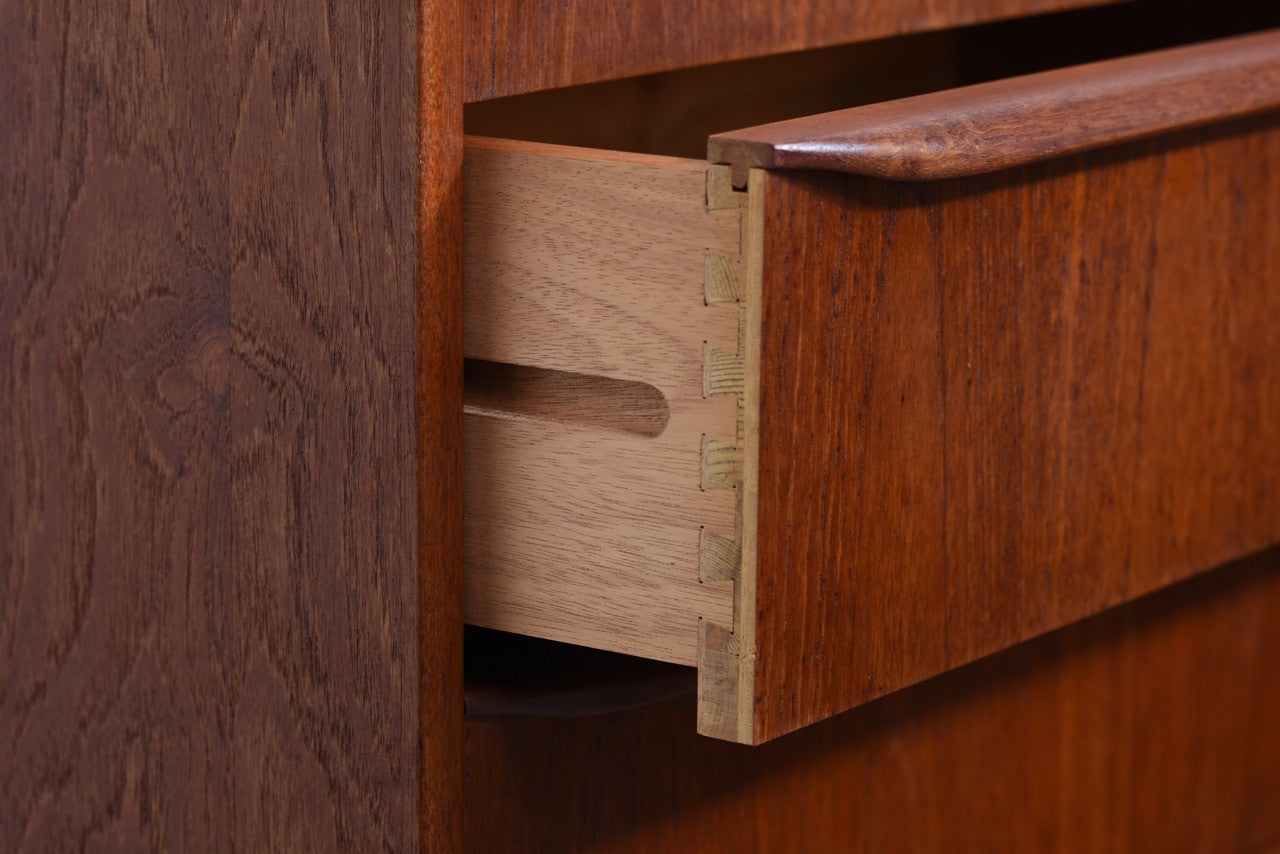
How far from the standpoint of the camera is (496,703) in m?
0.79

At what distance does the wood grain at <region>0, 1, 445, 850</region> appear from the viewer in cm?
76

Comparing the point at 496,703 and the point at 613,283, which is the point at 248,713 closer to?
the point at 496,703

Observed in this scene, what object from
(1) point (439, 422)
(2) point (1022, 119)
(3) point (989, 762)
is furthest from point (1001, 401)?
(3) point (989, 762)

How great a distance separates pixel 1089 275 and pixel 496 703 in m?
0.30

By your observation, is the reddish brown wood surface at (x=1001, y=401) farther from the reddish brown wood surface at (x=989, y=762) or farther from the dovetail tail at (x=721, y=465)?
the reddish brown wood surface at (x=989, y=762)

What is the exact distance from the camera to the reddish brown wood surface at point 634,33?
0.76 m

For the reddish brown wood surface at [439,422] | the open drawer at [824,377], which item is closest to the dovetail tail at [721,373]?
the open drawer at [824,377]

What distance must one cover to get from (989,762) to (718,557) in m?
0.45

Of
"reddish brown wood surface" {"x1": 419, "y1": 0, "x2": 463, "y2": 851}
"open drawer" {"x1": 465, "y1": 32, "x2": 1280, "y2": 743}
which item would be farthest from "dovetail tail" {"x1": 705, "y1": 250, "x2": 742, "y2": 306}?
"reddish brown wood surface" {"x1": 419, "y1": 0, "x2": 463, "y2": 851}

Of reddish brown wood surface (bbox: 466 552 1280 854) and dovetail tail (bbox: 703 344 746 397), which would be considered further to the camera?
reddish brown wood surface (bbox: 466 552 1280 854)

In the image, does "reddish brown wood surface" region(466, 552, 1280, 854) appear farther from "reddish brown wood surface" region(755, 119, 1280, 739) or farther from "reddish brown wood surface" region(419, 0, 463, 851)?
"reddish brown wood surface" region(755, 119, 1280, 739)

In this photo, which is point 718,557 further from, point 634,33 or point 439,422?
point 634,33

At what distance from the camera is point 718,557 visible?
712mm

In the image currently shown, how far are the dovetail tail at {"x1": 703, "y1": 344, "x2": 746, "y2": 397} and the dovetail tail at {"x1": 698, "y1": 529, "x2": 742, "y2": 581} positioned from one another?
0.05m
